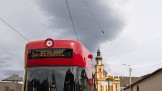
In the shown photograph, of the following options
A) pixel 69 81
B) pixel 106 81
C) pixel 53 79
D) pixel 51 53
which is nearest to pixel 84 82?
pixel 69 81

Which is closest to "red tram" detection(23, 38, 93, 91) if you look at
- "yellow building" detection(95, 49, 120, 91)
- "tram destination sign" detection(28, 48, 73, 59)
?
"tram destination sign" detection(28, 48, 73, 59)

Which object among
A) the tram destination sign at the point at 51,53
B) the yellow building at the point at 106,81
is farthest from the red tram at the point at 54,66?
the yellow building at the point at 106,81

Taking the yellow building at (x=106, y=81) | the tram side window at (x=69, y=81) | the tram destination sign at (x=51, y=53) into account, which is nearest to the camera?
the tram side window at (x=69, y=81)

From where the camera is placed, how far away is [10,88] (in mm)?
108812

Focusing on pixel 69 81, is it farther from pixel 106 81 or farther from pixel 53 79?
pixel 106 81

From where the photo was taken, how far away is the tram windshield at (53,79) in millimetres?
13805

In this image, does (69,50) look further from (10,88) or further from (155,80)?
(10,88)

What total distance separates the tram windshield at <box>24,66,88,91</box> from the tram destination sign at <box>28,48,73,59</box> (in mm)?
500

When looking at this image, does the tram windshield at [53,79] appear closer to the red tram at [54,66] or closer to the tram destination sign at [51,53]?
the red tram at [54,66]

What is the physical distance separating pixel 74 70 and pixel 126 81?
161 meters

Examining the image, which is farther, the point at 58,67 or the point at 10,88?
the point at 10,88

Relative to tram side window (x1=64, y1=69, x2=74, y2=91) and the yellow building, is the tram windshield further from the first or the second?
the yellow building

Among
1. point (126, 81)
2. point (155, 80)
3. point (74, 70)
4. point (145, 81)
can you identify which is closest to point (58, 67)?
point (74, 70)

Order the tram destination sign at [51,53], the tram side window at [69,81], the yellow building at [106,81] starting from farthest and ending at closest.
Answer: the yellow building at [106,81] < the tram destination sign at [51,53] < the tram side window at [69,81]
